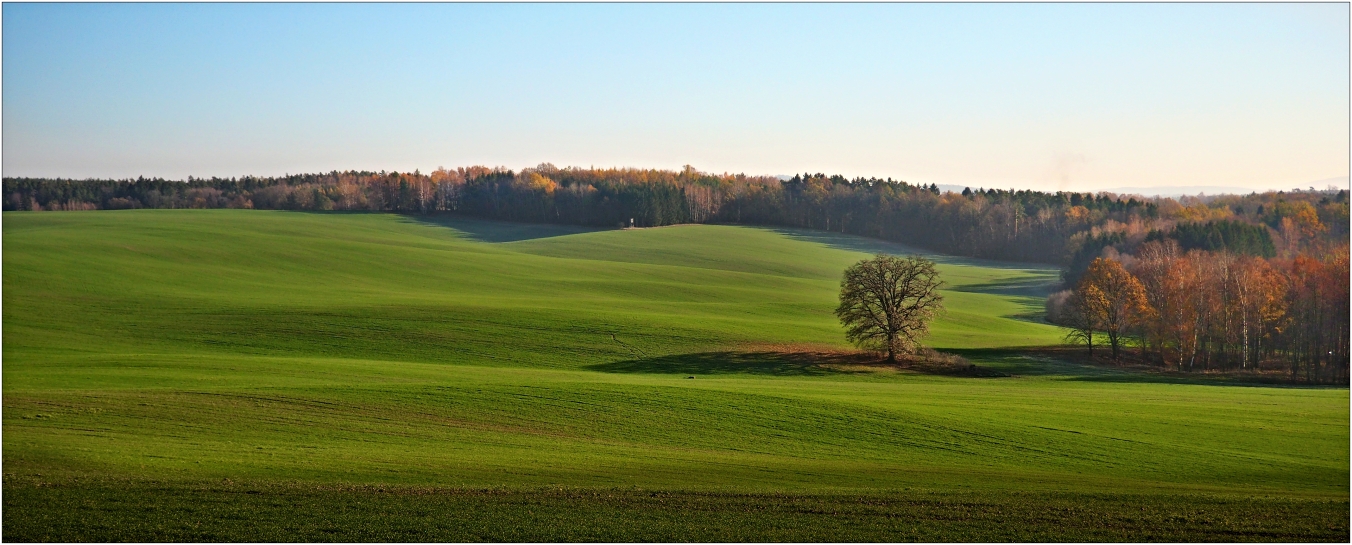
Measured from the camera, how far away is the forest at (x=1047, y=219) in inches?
2297

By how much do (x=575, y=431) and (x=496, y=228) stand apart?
106824 millimetres

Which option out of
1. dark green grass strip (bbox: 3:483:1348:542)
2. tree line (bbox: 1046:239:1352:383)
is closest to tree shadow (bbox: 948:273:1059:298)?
tree line (bbox: 1046:239:1352:383)

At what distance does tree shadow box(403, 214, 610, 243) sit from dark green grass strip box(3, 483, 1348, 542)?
103m

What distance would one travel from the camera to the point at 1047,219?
14238cm

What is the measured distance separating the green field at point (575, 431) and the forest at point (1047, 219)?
8.61m

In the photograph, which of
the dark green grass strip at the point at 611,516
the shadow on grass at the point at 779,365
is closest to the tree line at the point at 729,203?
the shadow on grass at the point at 779,365

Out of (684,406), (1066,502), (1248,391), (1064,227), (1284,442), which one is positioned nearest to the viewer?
(1066,502)

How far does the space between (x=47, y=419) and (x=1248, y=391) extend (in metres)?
46.5

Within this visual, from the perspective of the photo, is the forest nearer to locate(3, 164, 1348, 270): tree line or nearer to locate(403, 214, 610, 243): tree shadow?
locate(3, 164, 1348, 270): tree line

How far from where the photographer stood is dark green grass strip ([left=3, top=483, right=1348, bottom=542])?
1800 cm

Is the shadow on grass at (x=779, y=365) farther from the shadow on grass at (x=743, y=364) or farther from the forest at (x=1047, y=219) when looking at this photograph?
the forest at (x=1047, y=219)

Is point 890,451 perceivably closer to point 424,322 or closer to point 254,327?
point 424,322

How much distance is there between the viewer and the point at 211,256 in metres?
79.2

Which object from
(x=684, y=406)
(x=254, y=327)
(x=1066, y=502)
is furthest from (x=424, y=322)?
(x=1066, y=502)
